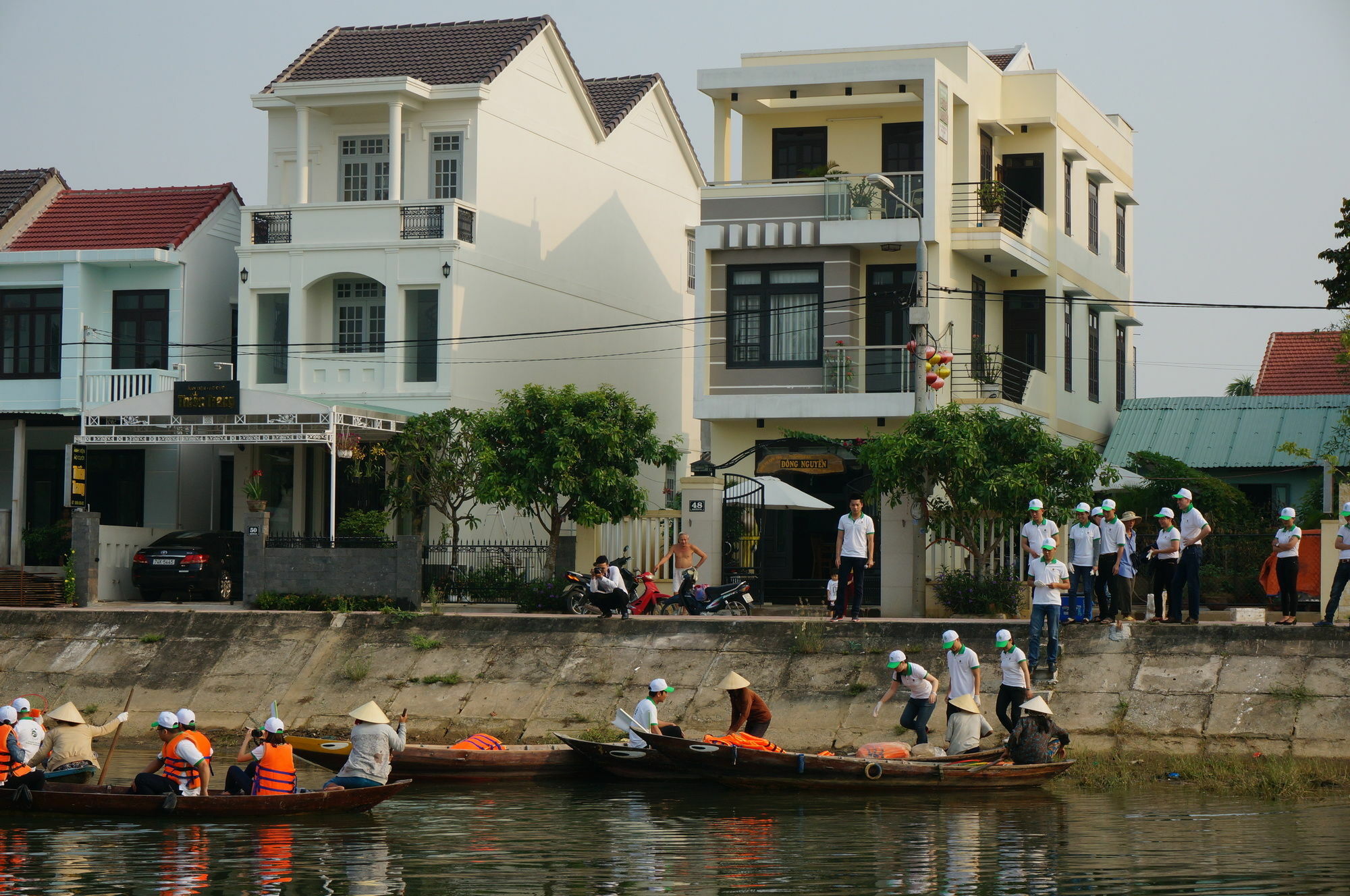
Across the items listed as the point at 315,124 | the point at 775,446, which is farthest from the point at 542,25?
the point at 775,446

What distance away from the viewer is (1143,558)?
29.8 meters

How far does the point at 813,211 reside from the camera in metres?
36.5

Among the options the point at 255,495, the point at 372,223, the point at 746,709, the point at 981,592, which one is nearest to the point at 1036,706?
the point at 746,709

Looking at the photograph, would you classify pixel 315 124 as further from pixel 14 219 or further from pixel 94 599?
pixel 94 599

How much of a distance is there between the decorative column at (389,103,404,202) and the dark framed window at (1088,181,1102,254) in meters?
17.1

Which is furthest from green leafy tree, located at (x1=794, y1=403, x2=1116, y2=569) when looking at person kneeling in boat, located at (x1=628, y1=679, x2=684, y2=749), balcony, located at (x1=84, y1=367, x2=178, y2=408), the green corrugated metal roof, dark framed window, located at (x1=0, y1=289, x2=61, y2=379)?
dark framed window, located at (x1=0, y1=289, x2=61, y2=379)

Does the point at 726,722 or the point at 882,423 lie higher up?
Result: the point at 882,423

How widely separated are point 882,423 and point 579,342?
9452mm

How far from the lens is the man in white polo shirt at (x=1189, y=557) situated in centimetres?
2533

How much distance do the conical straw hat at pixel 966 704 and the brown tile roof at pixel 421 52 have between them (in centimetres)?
2080

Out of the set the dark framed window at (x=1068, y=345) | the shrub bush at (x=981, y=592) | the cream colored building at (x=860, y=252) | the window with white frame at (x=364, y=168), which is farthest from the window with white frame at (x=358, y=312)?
the dark framed window at (x=1068, y=345)

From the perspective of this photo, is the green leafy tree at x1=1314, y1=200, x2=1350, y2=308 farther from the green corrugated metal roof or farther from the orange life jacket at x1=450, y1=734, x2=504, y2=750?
the orange life jacket at x1=450, y1=734, x2=504, y2=750

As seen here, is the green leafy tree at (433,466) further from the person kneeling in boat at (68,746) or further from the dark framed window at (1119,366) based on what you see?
the dark framed window at (1119,366)

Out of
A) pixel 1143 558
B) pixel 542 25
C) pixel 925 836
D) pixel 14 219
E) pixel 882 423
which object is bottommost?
pixel 925 836
